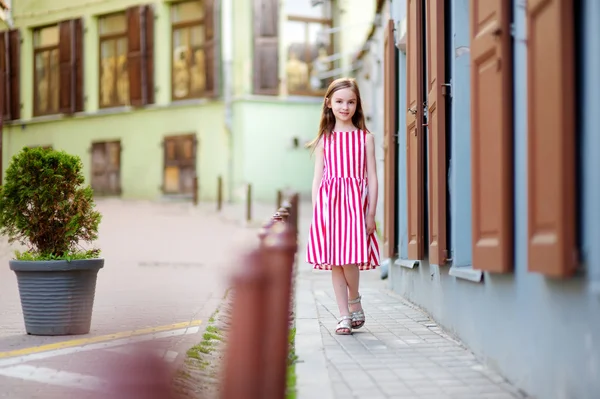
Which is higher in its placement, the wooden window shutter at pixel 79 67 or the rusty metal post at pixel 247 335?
the wooden window shutter at pixel 79 67

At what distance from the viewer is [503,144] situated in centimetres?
434

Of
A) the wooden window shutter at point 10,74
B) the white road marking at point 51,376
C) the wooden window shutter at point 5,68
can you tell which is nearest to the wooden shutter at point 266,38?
the wooden window shutter at point 10,74

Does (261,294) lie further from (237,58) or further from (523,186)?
(237,58)

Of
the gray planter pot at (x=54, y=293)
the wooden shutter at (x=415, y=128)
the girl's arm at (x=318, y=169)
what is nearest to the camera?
the girl's arm at (x=318, y=169)

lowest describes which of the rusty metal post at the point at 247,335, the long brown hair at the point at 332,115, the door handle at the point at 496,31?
the rusty metal post at the point at 247,335

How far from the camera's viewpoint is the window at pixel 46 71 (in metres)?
26.8

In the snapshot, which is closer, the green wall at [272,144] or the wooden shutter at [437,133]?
the wooden shutter at [437,133]

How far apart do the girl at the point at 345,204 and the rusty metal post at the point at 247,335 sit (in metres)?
3.36

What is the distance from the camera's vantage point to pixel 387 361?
17.1ft

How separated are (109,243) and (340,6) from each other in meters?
10.6

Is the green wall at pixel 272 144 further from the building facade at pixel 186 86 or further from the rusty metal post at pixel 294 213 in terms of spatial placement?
the rusty metal post at pixel 294 213

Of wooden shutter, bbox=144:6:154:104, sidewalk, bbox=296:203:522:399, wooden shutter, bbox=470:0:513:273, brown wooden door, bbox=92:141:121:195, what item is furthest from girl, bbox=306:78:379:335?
brown wooden door, bbox=92:141:121:195

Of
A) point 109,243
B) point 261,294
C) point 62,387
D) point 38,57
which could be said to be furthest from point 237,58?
point 261,294

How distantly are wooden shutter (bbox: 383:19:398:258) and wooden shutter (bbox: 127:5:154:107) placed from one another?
53.0 ft
